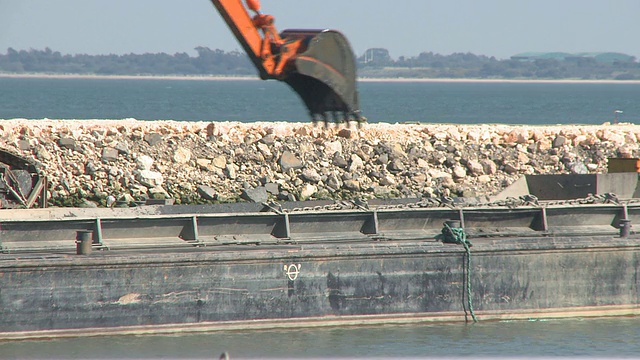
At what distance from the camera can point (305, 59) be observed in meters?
15.3

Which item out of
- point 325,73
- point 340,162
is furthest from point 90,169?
point 325,73

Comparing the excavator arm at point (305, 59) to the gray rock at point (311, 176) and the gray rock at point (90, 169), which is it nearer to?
the gray rock at point (311, 176)

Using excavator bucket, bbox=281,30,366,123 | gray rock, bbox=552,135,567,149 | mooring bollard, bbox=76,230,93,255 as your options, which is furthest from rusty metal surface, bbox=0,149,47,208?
gray rock, bbox=552,135,567,149

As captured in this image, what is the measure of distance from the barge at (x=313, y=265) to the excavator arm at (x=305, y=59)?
2.34m

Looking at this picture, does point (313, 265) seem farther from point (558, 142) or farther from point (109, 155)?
point (558, 142)

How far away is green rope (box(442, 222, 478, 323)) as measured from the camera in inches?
660

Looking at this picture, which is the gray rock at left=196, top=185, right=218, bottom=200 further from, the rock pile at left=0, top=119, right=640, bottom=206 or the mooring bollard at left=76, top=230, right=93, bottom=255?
the mooring bollard at left=76, top=230, right=93, bottom=255

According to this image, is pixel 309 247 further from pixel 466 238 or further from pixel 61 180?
pixel 61 180

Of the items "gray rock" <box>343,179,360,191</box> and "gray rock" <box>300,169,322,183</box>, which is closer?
"gray rock" <box>300,169,322,183</box>

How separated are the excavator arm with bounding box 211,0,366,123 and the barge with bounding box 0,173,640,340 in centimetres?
234

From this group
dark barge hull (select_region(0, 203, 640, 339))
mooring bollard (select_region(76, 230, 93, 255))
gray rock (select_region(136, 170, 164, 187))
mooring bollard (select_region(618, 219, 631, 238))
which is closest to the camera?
dark barge hull (select_region(0, 203, 640, 339))

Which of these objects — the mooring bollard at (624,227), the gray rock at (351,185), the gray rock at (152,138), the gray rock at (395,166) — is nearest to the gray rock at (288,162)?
the gray rock at (351,185)

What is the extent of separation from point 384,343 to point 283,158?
15.0 metres

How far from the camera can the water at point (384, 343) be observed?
48.6 ft
